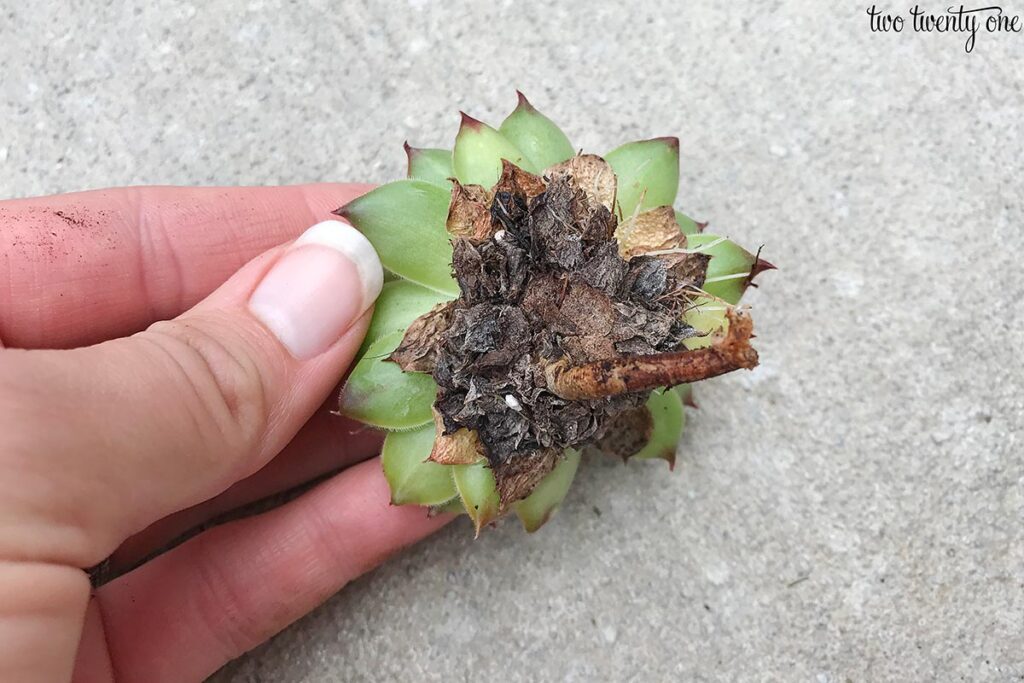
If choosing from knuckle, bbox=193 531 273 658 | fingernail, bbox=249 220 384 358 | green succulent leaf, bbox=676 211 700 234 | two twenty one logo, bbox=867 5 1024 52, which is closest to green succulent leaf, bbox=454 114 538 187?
fingernail, bbox=249 220 384 358

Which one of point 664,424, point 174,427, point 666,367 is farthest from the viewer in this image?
point 664,424

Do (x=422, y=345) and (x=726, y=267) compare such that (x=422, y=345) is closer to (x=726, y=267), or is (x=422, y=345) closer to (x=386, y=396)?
(x=386, y=396)

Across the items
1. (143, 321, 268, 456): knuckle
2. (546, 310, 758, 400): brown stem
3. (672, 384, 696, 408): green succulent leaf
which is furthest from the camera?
(672, 384, 696, 408): green succulent leaf

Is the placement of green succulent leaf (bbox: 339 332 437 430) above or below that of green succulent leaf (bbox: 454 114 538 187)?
below

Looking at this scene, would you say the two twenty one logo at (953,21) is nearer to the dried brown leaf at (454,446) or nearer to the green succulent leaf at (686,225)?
the green succulent leaf at (686,225)

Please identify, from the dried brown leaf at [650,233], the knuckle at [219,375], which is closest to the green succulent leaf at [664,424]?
the dried brown leaf at [650,233]

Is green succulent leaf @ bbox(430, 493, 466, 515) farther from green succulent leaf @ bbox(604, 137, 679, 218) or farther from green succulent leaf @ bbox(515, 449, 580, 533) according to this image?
green succulent leaf @ bbox(604, 137, 679, 218)

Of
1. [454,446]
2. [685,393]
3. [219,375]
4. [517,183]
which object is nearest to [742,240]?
[685,393]
